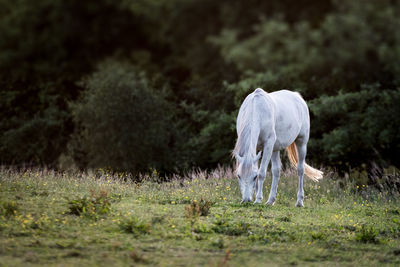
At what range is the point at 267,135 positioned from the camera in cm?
895

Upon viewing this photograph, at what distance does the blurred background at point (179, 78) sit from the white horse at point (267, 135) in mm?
5620

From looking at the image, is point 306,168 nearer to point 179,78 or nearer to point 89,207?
point 89,207

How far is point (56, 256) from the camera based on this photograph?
17.0 feet

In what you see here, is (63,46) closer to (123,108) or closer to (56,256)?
(123,108)

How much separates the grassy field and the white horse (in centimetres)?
52

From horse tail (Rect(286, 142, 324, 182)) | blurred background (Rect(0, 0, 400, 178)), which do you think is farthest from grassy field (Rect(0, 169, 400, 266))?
blurred background (Rect(0, 0, 400, 178))

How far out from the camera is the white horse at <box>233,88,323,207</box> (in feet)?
27.0

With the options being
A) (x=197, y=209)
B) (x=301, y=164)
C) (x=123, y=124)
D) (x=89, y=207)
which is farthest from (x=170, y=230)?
(x=123, y=124)

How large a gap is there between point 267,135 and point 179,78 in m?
18.3

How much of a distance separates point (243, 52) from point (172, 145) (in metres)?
6.69

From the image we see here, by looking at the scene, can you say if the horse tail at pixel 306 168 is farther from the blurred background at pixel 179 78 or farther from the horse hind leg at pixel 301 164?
the blurred background at pixel 179 78

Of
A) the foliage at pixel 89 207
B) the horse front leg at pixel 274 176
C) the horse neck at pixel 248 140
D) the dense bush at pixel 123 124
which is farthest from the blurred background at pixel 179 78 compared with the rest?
the foliage at pixel 89 207

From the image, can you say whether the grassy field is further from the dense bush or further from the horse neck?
the dense bush

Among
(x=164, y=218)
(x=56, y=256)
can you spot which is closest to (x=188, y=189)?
(x=164, y=218)
